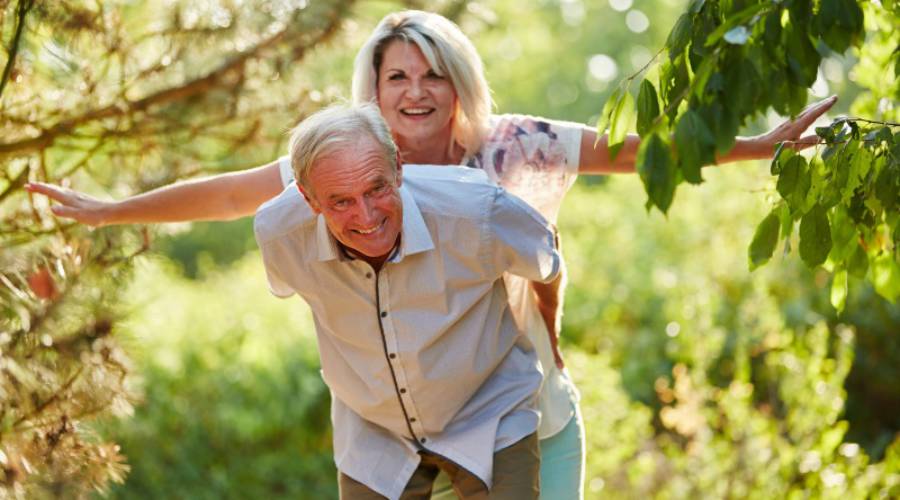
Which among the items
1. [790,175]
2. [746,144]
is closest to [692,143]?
[790,175]

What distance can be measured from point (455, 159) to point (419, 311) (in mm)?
481

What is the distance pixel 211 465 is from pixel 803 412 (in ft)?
10.8

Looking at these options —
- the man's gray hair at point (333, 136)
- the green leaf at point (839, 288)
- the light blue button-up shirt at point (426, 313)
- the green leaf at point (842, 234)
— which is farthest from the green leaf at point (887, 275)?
the man's gray hair at point (333, 136)

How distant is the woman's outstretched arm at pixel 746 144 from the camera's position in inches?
101

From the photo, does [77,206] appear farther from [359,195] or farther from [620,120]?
[620,120]

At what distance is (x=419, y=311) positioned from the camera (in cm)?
251

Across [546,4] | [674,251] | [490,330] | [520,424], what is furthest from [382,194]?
[546,4]

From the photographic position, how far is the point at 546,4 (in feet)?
72.8

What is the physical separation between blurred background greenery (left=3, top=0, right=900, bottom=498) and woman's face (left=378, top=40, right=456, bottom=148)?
0.92 metres

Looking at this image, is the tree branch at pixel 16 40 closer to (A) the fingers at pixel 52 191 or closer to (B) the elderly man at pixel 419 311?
(A) the fingers at pixel 52 191

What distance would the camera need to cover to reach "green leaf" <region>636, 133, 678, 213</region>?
5.58ft

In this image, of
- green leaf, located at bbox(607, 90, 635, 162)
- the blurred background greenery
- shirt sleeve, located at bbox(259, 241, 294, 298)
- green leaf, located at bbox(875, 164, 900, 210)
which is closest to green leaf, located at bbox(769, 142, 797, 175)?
green leaf, located at bbox(875, 164, 900, 210)

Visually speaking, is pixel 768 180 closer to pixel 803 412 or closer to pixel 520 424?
pixel 520 424

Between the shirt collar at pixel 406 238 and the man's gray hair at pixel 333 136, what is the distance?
10cm
